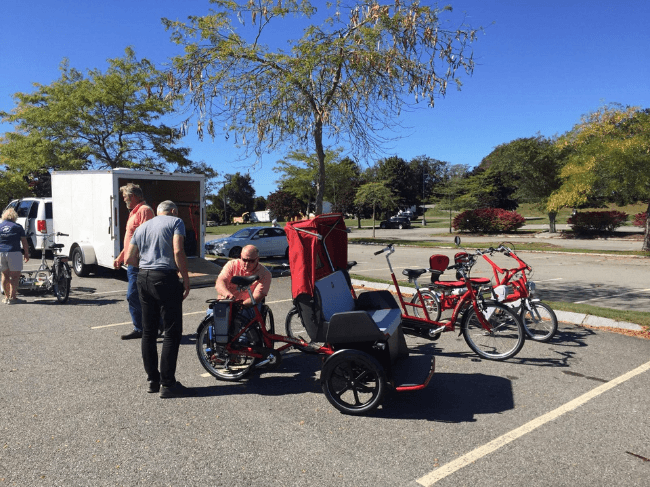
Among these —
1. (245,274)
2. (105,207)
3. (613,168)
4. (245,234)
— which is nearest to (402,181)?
(613,168)

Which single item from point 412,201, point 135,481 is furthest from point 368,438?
point 412,201

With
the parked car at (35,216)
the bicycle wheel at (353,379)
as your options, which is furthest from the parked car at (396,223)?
the bicycle wheel at (353,379)

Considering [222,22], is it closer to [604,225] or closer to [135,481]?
[135,481]

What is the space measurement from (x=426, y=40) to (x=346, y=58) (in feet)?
5.37

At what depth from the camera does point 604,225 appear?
34.3 meters

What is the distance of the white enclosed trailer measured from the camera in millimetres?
11000

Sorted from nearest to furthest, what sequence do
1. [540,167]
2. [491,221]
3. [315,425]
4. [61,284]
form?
[315,425]
[61,284]
[540,167]
[491,221]

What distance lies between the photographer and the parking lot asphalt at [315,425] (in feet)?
10.4

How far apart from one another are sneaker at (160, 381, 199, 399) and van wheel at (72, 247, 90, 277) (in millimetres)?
8785

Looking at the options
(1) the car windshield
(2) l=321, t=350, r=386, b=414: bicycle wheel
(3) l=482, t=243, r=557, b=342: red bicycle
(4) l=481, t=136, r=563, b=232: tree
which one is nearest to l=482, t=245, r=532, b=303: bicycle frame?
(3) l=482, t=243, r=557, b=342: red bicycle

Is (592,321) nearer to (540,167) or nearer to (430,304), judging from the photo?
(430,304)

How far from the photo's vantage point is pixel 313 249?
16.7 feet

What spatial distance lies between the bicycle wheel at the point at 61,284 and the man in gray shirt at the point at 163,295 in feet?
17.2

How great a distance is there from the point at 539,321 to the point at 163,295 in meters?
4.70
